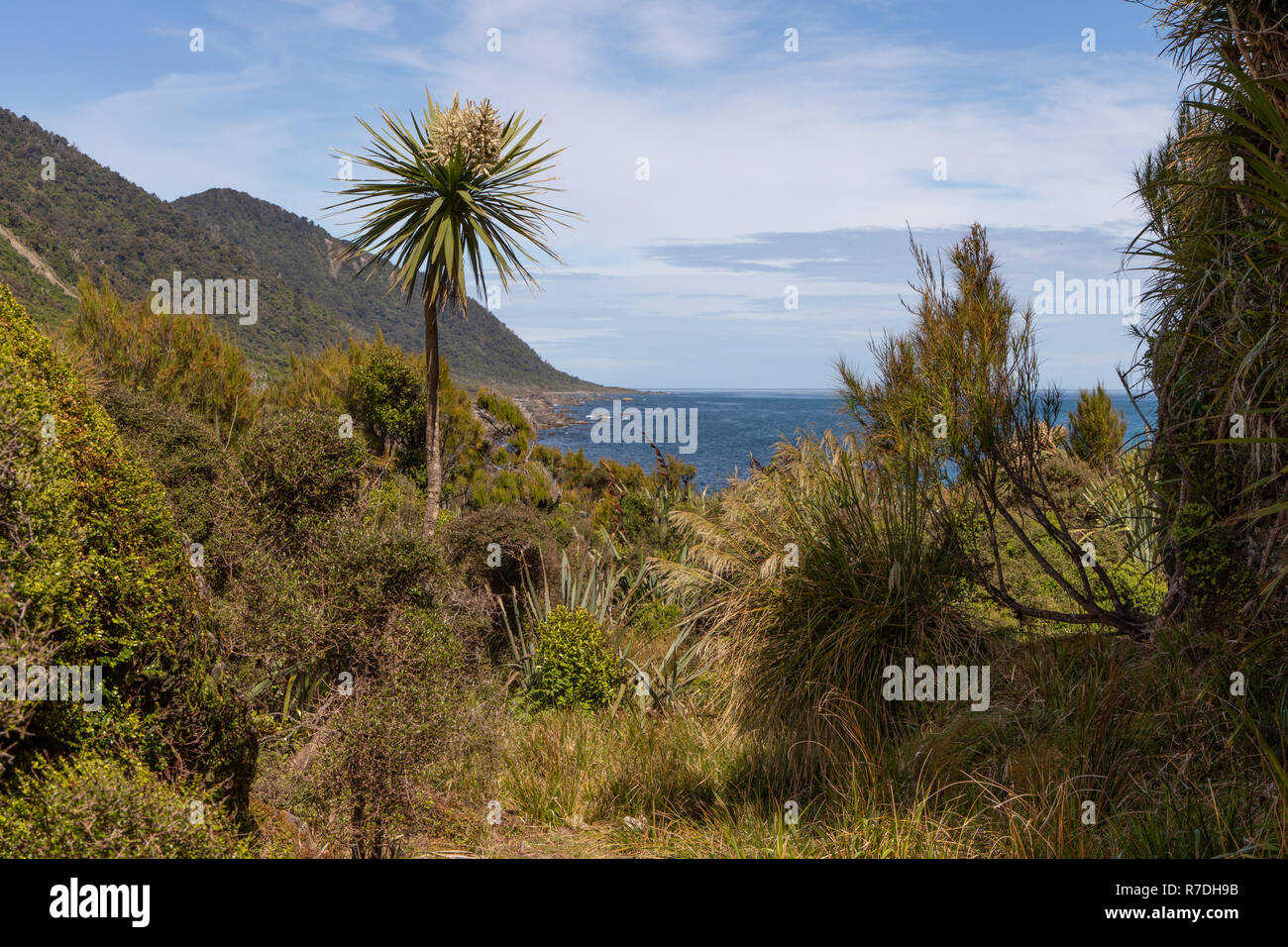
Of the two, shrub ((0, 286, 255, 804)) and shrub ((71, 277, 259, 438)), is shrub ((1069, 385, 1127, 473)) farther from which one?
shrub ((71, 277, 259, 438))

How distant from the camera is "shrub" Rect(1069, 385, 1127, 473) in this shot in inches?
609

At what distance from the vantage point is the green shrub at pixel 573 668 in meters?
7.11

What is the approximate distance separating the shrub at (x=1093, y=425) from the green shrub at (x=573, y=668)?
11.8m

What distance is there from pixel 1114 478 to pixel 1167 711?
7141 mm

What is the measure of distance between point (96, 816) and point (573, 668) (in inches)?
176

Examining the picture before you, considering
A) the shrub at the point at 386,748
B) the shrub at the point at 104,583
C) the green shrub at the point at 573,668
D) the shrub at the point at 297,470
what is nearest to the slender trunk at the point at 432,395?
the green shrub at the point at 573,668

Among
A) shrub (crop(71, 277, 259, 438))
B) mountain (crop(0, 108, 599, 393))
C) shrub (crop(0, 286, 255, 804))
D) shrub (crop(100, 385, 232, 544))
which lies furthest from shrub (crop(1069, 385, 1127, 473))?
mountain (crop(0, 108, 599, 393))

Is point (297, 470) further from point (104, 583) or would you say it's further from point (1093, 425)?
point (1093, 425)

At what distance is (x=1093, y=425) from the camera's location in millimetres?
16094

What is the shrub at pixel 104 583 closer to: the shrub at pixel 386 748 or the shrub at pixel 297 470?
the shrub at pixel 386 748

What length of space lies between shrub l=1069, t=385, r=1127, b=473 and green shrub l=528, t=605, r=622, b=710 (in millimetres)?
11774

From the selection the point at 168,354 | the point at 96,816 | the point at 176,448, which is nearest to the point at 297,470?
the point at 96,816
